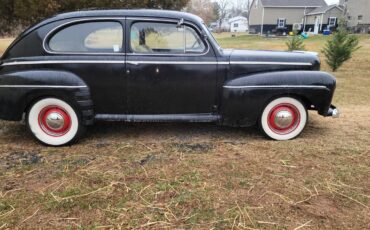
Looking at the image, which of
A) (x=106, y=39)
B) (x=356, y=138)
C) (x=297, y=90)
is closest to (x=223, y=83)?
(x=297, y=90)

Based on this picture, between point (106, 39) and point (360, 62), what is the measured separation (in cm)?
1394

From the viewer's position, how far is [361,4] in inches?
1821

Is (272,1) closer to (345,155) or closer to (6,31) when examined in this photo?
(6,31)

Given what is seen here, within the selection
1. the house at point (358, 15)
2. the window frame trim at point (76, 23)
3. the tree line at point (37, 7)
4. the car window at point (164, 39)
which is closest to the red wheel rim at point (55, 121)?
the window frame trim at point (76, 23)

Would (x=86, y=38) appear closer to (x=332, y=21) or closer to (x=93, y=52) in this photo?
(x=93, y=52)

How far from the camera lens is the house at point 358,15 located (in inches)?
1772

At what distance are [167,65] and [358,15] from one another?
4955 centimetres

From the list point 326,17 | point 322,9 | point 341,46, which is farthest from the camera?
point 322,9

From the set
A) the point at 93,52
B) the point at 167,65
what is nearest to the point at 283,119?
the point at 167,65

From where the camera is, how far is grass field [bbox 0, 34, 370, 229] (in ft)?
10.1

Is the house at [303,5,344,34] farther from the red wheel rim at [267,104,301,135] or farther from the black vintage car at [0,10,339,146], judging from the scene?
the black vintage car at [0,10,339,146]

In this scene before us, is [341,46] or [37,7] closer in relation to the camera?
[37,7]

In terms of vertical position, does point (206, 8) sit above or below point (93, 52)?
above

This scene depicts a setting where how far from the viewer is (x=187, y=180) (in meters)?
3.72
